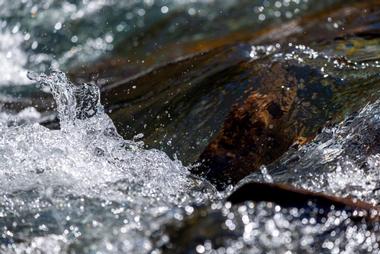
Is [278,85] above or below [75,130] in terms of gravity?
below

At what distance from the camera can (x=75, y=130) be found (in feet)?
11.2

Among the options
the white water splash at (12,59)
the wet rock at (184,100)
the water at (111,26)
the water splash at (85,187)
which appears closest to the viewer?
the water splash at (85,187)

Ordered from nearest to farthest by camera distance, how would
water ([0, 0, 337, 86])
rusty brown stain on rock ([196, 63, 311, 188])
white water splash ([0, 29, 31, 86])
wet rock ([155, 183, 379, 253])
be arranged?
wet rock ([155, 183, 379, 253]) < rusty brown stain on rock ([196, 63, 311, 188]) < white water splash ([0, 29, 31, 86]) < water ([0, 0, 337, 86])

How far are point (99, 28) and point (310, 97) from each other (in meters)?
2.75

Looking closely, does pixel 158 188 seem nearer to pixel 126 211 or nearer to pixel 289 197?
Result: pixel 126 211

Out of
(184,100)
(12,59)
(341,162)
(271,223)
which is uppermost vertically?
(271,223)

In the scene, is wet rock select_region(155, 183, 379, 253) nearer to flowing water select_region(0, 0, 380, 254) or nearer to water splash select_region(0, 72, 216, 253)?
flowing water select_region(0, 0, 380, 254)

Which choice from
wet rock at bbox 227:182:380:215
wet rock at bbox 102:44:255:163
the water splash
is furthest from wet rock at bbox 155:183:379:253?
wet rock at bbox 102:44:255:163

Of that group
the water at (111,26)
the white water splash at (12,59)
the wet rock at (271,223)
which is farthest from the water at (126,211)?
the water at (111,26)

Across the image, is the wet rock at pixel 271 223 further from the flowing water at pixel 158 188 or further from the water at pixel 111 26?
the water at pixel 111 26

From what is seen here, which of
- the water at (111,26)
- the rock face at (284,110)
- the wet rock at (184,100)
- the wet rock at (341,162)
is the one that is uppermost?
the wet rock at (341,162)

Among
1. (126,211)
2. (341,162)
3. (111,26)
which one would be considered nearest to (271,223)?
(126,211)

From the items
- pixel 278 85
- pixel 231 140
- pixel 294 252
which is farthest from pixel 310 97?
pixel 294 252

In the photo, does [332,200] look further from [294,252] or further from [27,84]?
[27,84]
